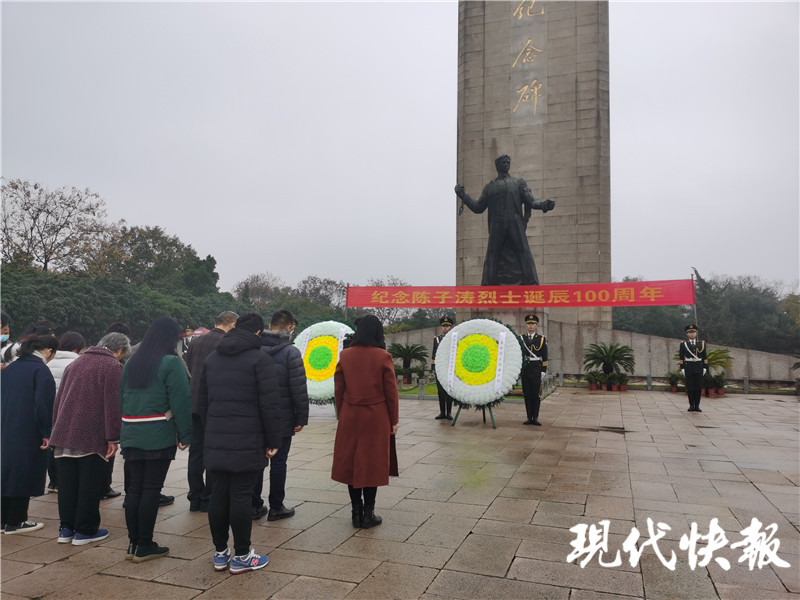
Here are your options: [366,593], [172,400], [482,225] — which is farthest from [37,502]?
[482,225]

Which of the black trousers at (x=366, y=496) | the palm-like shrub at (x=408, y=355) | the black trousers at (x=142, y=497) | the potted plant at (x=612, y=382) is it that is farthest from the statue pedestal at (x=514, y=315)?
the black trousers at (x=142, y=497)

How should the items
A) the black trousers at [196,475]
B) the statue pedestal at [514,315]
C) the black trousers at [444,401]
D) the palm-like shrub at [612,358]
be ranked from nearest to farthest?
1. the black trousers at [196,475]
2. the black trousers at [444,401]
3. the statue pedestal at [514,315]
4. the palm-like shrub at [612,358]

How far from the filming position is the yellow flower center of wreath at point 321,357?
9.61 meters

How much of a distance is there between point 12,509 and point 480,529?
148 inches

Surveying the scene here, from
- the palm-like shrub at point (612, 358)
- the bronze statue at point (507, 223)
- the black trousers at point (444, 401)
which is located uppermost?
the bronze statue at point (507, 223)

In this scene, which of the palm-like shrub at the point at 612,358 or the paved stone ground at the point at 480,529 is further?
the palm-like shrub at the point at 612,358

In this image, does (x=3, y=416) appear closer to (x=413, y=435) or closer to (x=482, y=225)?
(x=413, y=435)

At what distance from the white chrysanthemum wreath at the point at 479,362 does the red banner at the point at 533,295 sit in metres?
5.35

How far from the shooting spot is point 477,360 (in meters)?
9.21

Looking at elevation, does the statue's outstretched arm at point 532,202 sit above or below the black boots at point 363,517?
above

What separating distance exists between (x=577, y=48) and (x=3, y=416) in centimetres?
2764

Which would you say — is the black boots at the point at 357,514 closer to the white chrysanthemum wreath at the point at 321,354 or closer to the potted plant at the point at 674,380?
the white chrysanthemum wreath at the point at 321,354

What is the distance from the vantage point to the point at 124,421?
3.86 meters

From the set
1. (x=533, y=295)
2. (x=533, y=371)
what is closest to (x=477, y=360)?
(x=533, y=371)
